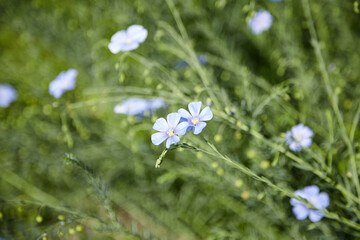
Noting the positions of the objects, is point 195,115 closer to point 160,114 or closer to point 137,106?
point 137,106

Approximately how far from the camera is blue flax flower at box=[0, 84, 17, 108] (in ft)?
9.74

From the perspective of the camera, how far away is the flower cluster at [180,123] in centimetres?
115

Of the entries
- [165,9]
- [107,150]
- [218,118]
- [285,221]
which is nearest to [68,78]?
[107,150]

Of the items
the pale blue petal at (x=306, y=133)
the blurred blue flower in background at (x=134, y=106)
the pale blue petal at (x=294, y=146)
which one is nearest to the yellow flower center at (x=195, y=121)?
the pale blue petal at (x=294, y=146)

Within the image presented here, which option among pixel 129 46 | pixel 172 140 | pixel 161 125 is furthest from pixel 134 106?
pixel 172 140

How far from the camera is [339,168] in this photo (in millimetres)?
1871

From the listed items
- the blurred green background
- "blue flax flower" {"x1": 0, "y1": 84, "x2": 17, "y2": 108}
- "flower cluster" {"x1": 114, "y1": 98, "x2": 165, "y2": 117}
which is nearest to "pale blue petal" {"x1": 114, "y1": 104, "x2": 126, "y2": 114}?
"flower cluster" {"x1": 114, "y1": 98, "x2": 165, "y2": 117}

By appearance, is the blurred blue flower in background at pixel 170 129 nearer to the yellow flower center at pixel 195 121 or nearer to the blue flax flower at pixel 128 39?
the yellow flower center at pixel 195 121

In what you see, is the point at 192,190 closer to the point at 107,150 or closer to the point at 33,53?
the point at 107,150

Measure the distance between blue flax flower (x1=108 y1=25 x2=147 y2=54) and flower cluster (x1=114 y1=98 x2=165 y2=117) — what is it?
1.56 ft


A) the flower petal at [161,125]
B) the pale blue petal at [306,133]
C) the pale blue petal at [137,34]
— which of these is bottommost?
the flower petal at [161,125]

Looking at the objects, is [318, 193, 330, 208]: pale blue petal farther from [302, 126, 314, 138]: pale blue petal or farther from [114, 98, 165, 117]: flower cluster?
[114, 98, 165, 117]: flower cluster

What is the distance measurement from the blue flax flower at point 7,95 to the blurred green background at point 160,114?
0.10 m

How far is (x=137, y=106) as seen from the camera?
6.93 feet
